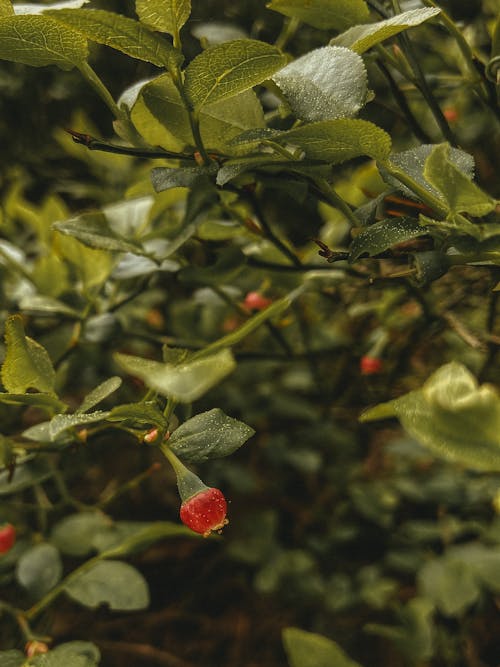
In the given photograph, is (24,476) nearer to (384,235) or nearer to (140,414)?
(140,414)

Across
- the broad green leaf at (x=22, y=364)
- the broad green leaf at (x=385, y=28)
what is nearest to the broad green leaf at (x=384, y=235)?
the broad green leaf at (x=385, y=28)

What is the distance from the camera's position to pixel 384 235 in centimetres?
39

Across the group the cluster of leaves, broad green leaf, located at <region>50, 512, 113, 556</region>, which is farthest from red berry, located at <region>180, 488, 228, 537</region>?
broad green leaf, located at <region>50, 512, 113, 556</region>

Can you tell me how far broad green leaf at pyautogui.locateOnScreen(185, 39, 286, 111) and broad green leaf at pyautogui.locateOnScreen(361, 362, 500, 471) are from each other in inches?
8.0

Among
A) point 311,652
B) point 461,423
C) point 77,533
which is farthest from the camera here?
point 77,533

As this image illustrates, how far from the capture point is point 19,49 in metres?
0.38

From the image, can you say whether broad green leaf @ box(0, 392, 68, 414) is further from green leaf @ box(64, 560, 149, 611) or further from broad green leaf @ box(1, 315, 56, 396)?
green leaf @ box(64, 560, 149, 611)

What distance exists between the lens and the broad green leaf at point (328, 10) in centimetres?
44

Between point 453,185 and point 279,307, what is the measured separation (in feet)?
0.43

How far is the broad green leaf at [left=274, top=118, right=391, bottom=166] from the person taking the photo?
14.1 inches

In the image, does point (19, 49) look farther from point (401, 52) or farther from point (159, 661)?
point (159, 661)

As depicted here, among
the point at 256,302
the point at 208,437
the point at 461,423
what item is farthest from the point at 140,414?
the point at 256,302

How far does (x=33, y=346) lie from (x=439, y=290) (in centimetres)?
56

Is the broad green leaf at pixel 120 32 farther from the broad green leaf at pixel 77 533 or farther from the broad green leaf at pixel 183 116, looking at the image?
the broad green leaf at pixel 77 533
